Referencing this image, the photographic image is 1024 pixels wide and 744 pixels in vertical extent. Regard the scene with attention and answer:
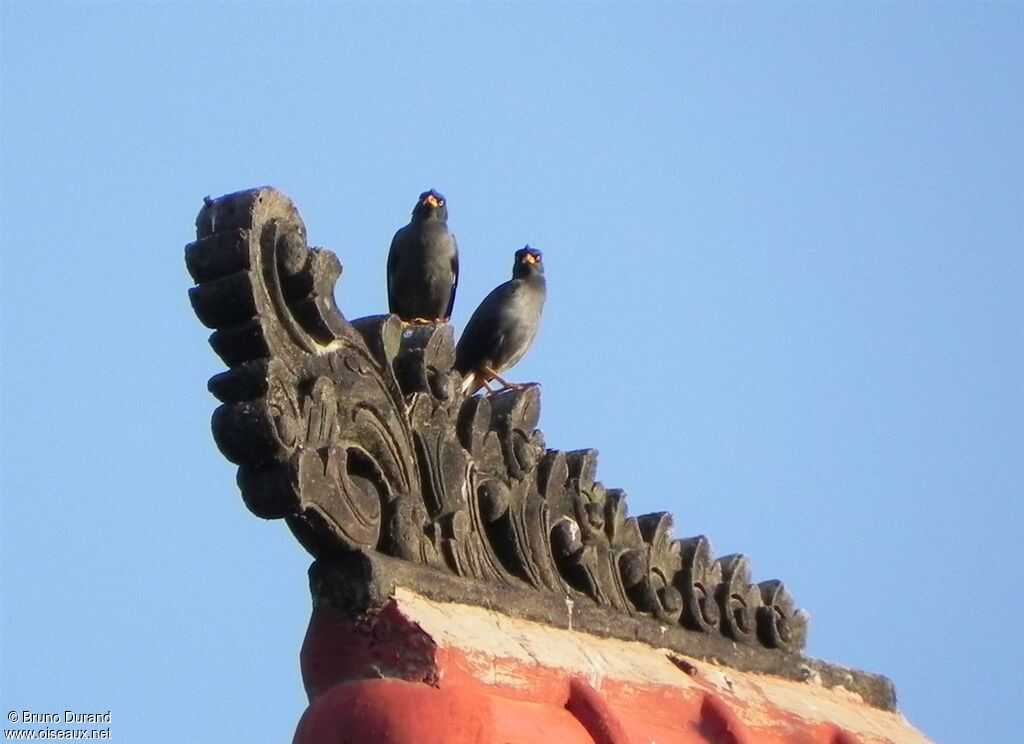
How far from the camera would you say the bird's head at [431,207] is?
25.0 feet

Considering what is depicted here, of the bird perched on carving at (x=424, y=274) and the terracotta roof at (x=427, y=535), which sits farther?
the bird perched on carving at (x=424, y=274)

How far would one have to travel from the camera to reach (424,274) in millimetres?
6973

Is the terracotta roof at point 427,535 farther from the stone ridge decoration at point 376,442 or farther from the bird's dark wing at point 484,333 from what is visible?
the bird's dark wing at point 484,333

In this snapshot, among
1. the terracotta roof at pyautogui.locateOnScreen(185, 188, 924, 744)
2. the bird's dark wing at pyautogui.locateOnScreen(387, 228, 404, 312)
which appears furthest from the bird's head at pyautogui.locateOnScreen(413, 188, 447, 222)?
the terracotta roof at pyautogui.locateOnScreen(185, 188, 924, 744)

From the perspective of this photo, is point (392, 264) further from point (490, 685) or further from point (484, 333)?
point (490, 685)

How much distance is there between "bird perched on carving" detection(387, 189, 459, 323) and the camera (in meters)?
6.93

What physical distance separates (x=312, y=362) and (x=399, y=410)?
0.92ft

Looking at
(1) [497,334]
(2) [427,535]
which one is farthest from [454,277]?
Answer: (2) [427,535]

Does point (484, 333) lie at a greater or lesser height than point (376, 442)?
greater

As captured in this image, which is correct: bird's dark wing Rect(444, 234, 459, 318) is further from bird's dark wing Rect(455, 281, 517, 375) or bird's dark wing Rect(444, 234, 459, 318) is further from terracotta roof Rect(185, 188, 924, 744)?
terracotta roof Rect(185, 188, 924, 744)

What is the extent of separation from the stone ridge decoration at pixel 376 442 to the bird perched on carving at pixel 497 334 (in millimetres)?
1028

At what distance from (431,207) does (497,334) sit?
205cm

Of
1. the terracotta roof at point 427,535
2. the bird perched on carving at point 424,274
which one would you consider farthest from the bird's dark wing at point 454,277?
the terracotta roof at point 427,535

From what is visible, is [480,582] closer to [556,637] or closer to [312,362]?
[556,637]
